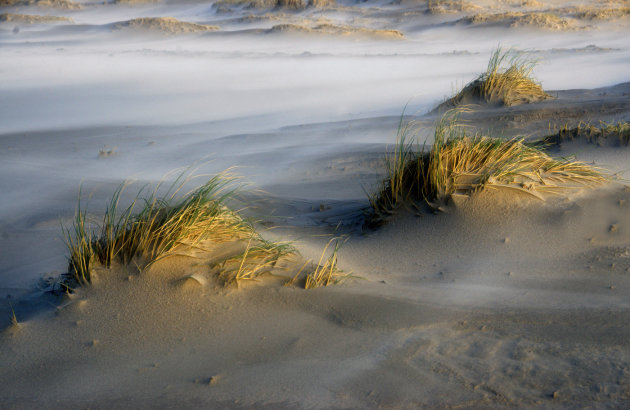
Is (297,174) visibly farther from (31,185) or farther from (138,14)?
(138,14)

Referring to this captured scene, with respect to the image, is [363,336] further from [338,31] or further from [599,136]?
[338,31]

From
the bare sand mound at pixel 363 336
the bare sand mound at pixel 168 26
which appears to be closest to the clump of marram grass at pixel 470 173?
A: the bare sand mound at pixel 363 336

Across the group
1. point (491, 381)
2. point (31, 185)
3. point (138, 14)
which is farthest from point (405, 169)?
point (138, 14)

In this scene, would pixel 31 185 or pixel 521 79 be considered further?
pixel 521 79

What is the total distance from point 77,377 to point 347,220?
218 centimetres

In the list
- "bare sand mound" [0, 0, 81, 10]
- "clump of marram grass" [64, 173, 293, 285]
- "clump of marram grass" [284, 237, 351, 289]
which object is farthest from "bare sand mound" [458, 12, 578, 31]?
"bare sand mound" [0, 0, 81, 10]

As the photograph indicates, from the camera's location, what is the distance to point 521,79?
8.12 metres

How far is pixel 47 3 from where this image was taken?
38.9 metres

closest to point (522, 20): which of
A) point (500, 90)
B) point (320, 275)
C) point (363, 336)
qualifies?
point (500, 90)

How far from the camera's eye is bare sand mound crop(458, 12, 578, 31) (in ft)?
79.6

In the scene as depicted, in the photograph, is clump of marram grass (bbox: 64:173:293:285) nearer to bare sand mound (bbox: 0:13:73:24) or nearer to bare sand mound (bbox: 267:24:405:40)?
bare sand mound (bbox: 267:24:405:40)

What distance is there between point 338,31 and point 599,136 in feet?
66.8

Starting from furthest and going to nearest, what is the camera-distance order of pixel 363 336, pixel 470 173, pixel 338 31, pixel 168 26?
1. pixel 168 26
2. pixel 338 31
3. pixel 470 173
4. pixel 363 336

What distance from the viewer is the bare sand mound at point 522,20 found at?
79.6 feet
